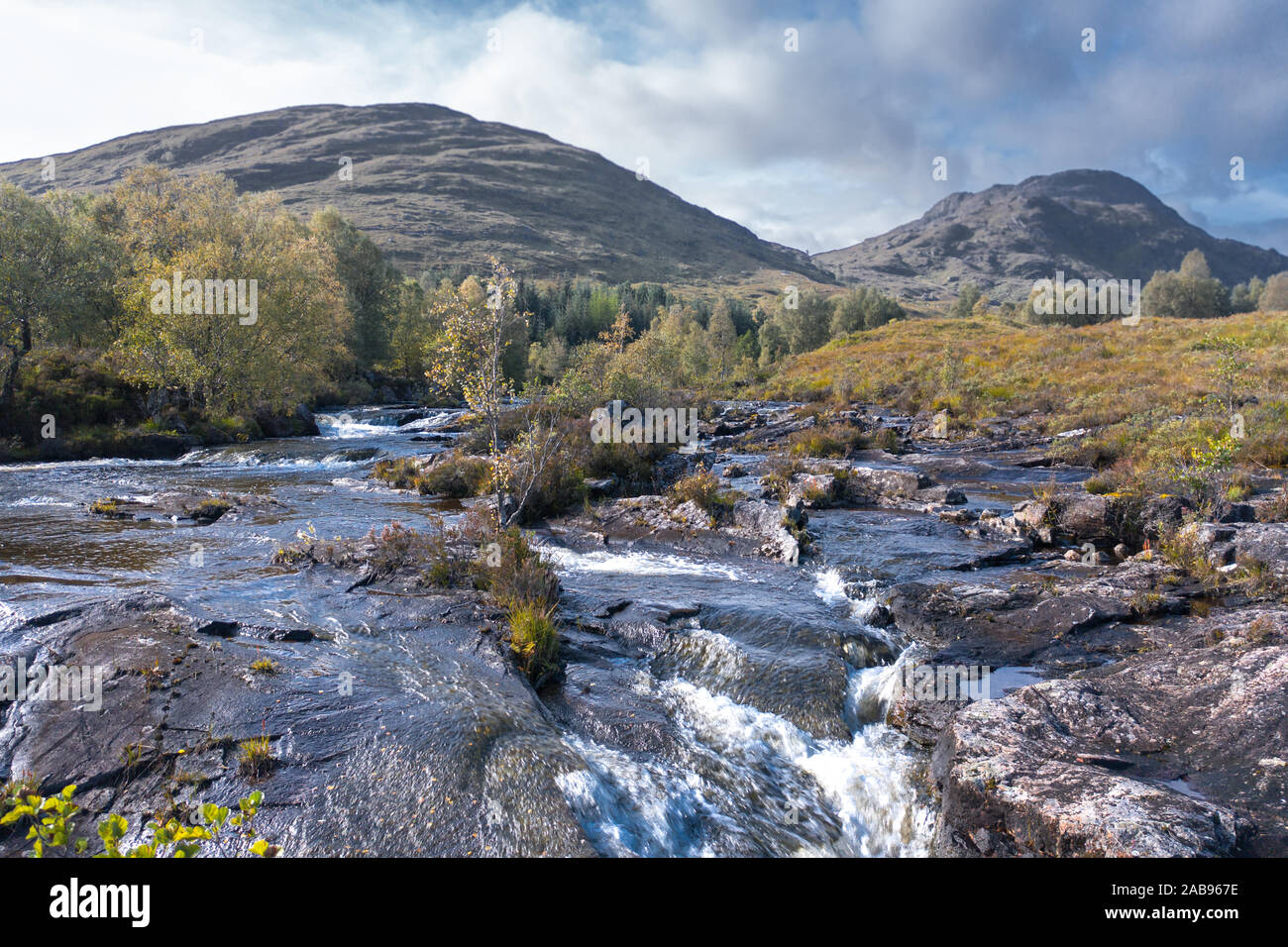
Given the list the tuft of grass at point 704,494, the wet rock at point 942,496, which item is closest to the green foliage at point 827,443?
the wet rock at point 942,496

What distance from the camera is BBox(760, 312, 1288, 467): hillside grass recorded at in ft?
81.5

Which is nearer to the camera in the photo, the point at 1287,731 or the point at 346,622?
the point at 1287,731

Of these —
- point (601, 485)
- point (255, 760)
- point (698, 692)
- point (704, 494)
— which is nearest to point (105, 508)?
point (601, 485)

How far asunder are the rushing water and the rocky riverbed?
0.05m

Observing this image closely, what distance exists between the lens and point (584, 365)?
33.4 m

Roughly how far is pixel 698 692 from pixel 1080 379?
39.9 m

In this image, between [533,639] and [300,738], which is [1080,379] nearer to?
[533,639]

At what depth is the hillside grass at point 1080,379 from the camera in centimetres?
2483

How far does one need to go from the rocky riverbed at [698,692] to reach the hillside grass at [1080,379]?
12462 millimetres

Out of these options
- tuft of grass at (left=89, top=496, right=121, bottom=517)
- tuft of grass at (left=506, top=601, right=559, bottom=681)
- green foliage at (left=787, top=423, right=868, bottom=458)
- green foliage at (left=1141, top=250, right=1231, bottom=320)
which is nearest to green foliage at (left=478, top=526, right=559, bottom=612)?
tuft of grass at (left=506, top=601, right=559, bottom=681)
